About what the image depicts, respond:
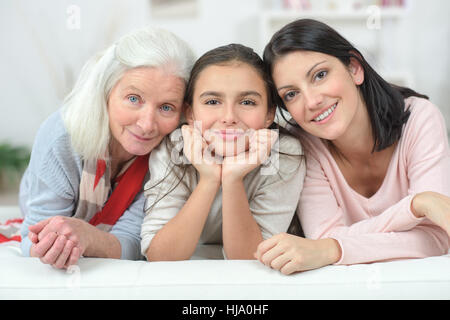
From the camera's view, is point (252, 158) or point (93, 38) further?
point (93, 38)

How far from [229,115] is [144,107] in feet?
0.71

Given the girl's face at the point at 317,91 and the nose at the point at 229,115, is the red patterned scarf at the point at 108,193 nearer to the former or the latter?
the nose at the point at 229,115

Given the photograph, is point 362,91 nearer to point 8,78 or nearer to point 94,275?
point 94,275

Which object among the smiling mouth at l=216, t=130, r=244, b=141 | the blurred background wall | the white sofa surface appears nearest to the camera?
the white sofa surface

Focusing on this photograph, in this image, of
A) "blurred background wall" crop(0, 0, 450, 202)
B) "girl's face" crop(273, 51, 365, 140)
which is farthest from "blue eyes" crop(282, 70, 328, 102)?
"blurred background wall" crop(0, 0, 450, 202)

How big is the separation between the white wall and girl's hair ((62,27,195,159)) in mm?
2320

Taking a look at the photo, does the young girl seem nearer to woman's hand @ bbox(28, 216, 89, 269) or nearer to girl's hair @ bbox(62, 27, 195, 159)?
girl's hair @ bbox(62, 27, 195, 159)

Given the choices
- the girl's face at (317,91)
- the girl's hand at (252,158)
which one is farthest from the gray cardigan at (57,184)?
the girl's face at (317,91)

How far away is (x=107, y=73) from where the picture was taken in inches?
47.8

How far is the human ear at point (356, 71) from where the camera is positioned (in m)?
1.29

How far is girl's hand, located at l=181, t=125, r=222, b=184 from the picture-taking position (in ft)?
3.74

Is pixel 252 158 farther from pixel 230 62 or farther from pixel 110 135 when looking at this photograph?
pixel 110 135

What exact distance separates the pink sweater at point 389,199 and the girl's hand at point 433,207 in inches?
0.8

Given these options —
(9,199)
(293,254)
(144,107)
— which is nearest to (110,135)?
(144,107)
